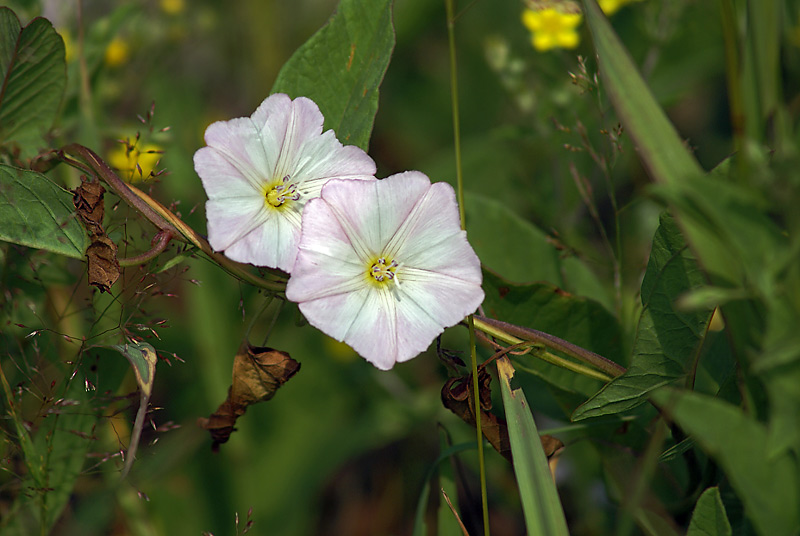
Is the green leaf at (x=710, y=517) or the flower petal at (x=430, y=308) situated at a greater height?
the flower petal at (x=430, y=308)

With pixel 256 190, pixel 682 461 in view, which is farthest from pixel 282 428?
pixel 256 190

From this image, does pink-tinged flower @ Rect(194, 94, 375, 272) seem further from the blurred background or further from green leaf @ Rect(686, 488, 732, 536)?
green leaf @ Rect(686, 488, 732, 536)

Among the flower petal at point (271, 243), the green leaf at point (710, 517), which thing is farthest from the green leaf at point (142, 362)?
the green leaf at point (710, 517)

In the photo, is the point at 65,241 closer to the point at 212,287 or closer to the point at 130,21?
the point at 212,287

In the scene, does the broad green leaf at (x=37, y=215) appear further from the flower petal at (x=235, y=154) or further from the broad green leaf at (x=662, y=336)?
the broad green leaf at (x=662, y=336)

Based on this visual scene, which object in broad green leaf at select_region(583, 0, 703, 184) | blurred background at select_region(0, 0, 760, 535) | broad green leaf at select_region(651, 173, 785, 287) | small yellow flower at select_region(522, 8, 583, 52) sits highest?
small yellow flower at select_region(522, 8, 583, 52)

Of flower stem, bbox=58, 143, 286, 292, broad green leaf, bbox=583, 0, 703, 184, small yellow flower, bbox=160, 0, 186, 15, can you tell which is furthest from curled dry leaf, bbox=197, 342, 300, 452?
small yellow flower, bbox=160, 0, 186, 15
